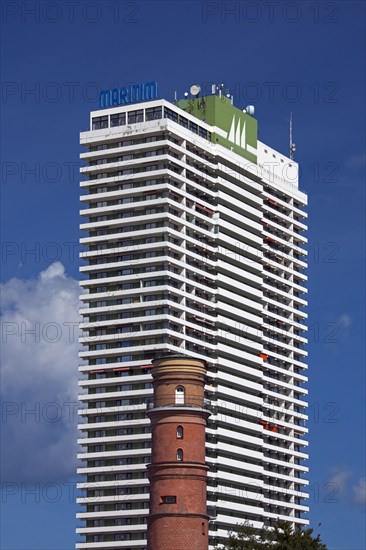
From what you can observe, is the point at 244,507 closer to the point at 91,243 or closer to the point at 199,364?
the point at 91,243

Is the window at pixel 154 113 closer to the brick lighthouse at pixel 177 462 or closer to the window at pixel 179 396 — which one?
the brick lighthouse at pixel 177 462

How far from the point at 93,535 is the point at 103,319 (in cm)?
3022

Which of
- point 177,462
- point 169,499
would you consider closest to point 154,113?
point 177,462

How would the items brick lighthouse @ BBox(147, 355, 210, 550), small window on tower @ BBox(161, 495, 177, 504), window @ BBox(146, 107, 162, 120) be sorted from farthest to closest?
window @ BBox(146, 107, 162, 120) → small window on tower @ BBox(161, 495, 177, 504) → brick lighthouse @ BBox(147, 355, 210, 550)

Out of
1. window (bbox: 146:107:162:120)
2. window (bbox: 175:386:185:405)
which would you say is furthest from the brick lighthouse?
window (bbox: 146:107:162:120)

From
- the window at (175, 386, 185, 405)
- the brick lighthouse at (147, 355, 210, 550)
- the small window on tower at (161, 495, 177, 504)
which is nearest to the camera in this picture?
the brick lighthouse at (147, 355, 210, 550)

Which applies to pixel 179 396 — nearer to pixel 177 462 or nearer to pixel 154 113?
pixel 177 462

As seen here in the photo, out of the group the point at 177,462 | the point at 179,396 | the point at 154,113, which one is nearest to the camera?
the point at 177,462

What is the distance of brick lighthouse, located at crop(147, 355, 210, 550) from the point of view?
129 m

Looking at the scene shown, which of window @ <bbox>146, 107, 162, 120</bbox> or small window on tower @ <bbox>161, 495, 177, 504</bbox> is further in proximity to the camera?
window @ <bbox>146, 107, 162, 120</bbox>

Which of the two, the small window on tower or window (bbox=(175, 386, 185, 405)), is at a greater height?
window (bbox=(175, 386, 185, 405))

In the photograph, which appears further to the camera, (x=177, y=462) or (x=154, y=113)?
(x=154, y=113)

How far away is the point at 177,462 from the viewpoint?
5113 inches

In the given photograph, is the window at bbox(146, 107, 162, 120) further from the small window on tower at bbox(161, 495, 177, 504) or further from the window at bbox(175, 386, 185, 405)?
the small window on tower at bbox(161, 495, 177, 504)
